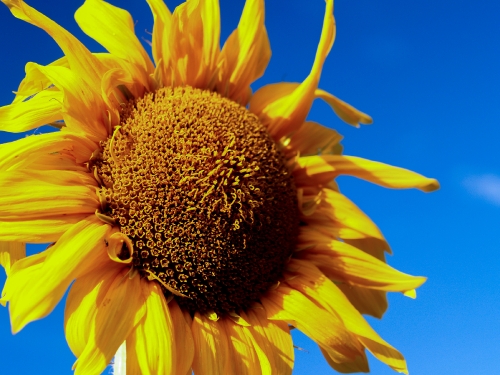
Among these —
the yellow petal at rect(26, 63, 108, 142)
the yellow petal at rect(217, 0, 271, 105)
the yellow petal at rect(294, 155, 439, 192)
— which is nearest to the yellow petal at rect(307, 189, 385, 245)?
the yellow petal at rect(294, 155, 439, 192)

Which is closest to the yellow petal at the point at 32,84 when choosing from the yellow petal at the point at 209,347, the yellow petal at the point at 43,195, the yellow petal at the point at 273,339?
the yellow petal at the point at 43,195

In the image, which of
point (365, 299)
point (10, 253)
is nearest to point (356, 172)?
point (365, 299)

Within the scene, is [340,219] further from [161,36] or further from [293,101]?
[161,36]

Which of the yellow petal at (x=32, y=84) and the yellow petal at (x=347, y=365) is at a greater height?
the yellow petal at (x=32, y=84)

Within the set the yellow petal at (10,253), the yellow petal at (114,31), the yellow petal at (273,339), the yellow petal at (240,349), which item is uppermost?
the yellow petal at (114,31)

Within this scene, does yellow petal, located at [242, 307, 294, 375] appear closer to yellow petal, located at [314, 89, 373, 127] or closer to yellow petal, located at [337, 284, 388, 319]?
yellow petal, located at [337, 284, 388, 319]

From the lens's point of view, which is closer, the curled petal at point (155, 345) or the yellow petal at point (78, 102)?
the curled petal at point (155, 345)

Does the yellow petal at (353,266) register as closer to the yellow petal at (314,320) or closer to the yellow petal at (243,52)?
the yellow petal at (314,320)
